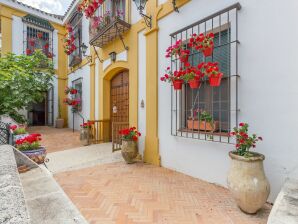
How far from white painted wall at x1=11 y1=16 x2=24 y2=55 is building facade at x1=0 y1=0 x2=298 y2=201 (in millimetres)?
6221

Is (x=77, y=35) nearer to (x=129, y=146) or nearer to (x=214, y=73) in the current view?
(x=129, y=146)

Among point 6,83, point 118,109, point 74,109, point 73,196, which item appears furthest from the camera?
point 74,109

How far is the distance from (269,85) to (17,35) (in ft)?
38.9

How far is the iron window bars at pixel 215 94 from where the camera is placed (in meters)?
2.96

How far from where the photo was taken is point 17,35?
9.74 m

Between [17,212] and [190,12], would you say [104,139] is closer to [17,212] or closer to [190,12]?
[190,12]

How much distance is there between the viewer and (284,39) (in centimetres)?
241

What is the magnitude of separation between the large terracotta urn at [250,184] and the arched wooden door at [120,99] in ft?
12.2

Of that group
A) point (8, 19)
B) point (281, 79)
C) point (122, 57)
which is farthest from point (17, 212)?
point (8, 19)

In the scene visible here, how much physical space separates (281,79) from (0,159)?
10.4 feet

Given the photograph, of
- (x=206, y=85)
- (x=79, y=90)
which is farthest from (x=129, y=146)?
(x=79, y=90)

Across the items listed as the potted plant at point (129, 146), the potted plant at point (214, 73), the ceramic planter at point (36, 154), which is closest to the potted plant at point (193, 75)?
the potted plant at point (214, 73)

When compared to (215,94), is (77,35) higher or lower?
higher

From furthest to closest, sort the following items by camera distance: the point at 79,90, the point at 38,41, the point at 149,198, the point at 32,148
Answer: the point at 38,41 → the point at 79,90 → the point at 32,148 → the point at 149,198
